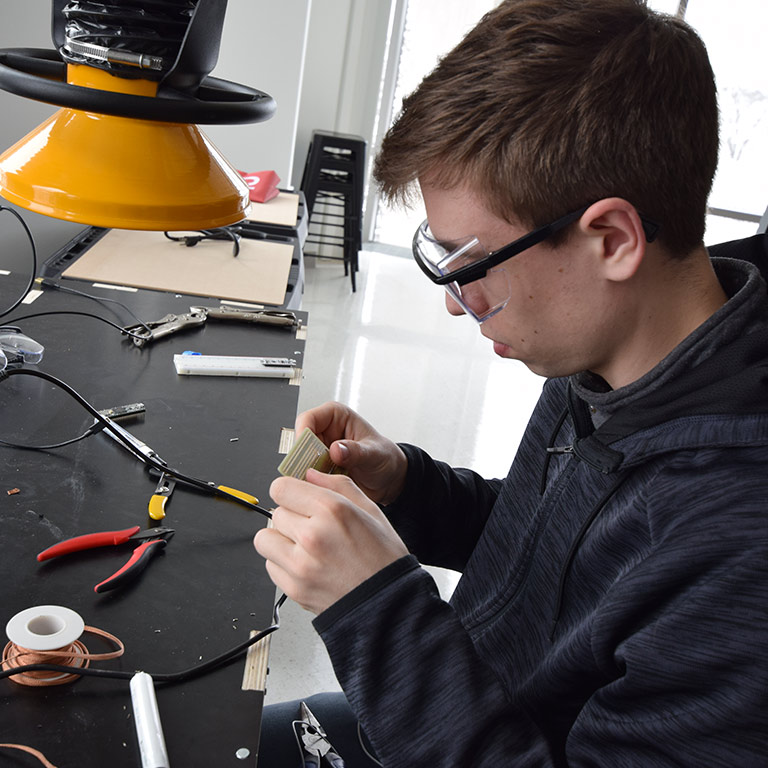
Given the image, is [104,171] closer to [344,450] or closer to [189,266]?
[344,450]

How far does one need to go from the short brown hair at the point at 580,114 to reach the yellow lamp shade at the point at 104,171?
30cm

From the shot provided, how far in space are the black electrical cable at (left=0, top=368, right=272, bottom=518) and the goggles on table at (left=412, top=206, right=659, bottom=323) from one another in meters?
0.43

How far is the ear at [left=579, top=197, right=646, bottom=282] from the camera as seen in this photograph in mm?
814

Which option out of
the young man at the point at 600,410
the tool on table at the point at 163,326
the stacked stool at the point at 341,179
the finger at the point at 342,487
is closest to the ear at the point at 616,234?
the young man at the point at 600,410

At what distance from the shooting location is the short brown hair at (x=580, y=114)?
2.67 feet

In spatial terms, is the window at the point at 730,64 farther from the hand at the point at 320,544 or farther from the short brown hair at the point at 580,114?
the hand at the point at 320,544

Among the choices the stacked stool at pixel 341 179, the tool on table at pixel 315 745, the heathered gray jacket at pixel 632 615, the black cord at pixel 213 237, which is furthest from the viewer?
the stacked stool at pixel 341 179

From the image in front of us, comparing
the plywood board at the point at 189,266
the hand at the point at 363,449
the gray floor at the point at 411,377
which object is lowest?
the gray floor at the point at 411,377

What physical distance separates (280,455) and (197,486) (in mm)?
169

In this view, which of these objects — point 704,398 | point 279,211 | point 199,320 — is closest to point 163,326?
point 199,320

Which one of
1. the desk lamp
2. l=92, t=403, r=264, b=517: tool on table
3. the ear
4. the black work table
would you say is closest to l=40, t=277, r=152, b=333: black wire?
the black work table

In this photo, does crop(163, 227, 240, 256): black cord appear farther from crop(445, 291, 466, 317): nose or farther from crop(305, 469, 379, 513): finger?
crop(305, 469, 379, 513): finger

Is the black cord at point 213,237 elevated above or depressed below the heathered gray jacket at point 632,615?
below

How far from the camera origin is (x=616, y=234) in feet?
2.75
